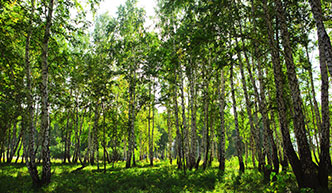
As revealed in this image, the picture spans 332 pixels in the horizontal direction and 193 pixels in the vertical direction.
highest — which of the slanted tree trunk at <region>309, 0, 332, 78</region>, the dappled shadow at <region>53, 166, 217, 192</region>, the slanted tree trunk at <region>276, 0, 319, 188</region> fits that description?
the slanted tree trunk at <region>309, 0, 332, 78</region>

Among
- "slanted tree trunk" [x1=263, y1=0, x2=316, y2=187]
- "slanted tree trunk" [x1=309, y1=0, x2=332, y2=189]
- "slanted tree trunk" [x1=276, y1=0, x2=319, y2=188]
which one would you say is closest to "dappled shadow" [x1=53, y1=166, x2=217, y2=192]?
"slanted tree trunk" [x1=263, y1=0, x2=316, y2=187]

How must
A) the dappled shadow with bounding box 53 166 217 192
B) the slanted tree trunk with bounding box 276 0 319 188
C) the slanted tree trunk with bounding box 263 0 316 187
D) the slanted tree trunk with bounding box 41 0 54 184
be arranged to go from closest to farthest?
the slanted tree trunk with bounding box 276 0 319 188 → the slanted tree trunk with bounding box 263 0 316 187 → the dappled shadow with bounding box 53 166 217 192 → the slanted tree trunk with bounding box 41 0 54 184

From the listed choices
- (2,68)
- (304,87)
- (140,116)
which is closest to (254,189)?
(2,68)

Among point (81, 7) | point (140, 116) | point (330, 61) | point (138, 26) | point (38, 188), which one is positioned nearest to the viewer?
point (330, 61)

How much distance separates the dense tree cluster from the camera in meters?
7.01

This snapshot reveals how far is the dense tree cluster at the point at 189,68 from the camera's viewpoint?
7.01m

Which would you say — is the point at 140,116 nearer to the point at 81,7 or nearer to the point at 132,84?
the point at 132,84

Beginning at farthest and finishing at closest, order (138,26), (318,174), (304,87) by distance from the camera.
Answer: (138,26) → (304,87) → (318,174)

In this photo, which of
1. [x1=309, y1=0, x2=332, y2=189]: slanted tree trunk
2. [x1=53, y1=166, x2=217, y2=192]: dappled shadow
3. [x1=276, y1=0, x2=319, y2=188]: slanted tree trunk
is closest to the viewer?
[x1=309, y1=0, x2=332, y2=189]: slanted tree trunk

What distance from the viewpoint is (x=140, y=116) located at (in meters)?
30.9

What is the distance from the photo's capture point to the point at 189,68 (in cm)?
1653

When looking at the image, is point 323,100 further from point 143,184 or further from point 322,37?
point 143,184

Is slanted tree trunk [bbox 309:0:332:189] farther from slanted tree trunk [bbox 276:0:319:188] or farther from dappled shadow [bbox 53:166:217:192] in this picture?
dappled shadow [bbox 53:166:217:192]

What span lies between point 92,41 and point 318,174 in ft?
86.2
